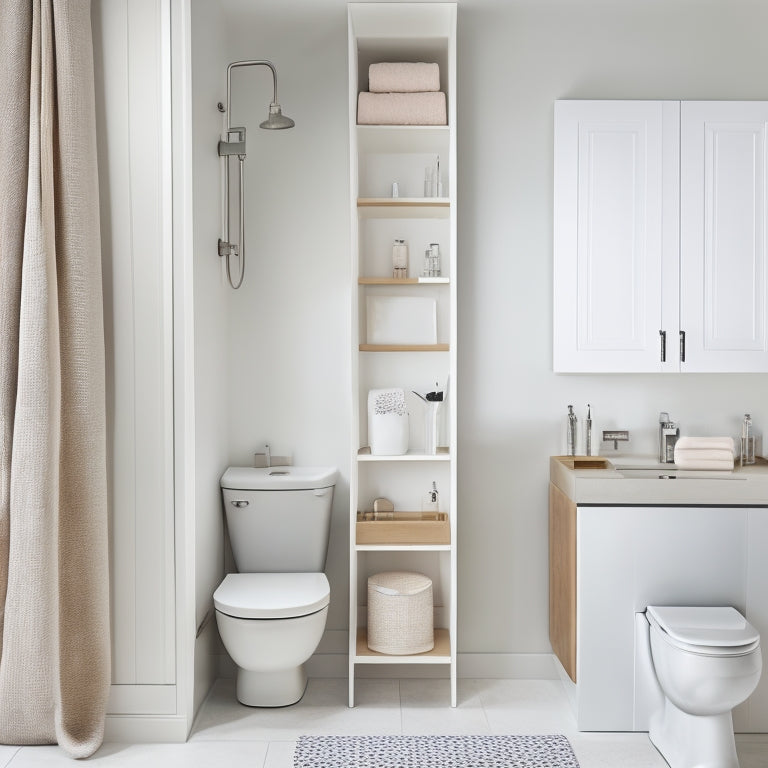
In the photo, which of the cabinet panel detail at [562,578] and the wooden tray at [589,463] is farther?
the wooden tray at [589,463]

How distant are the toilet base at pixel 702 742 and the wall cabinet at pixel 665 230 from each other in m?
1.23

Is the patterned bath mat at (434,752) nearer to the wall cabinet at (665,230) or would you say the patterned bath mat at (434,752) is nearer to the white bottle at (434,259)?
the wall cabinet at (665,230)

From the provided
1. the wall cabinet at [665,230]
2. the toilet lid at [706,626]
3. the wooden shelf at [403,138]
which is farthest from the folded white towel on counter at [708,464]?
the wooden shelf at [403,138]

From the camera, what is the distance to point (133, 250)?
249 cm

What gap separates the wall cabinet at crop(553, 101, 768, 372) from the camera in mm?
2910

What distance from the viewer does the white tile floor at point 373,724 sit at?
7.98ft

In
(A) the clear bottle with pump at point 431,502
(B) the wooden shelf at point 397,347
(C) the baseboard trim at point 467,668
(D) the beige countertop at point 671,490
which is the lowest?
(C) the baseboard trim at point 467,668

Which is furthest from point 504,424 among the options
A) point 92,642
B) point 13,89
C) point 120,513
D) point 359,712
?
point 13,89

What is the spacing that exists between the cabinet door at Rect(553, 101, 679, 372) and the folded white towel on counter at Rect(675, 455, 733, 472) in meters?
0.37

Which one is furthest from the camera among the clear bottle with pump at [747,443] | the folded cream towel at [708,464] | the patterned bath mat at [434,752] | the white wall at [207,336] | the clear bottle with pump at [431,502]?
the clear bottle with pump at [431,502]

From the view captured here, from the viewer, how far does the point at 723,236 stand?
2.92 meters

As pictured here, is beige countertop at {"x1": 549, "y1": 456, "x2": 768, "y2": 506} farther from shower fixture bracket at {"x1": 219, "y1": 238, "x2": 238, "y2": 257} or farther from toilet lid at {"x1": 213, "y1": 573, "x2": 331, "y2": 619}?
shower fixture bracket at {"x1": 219, "y1": 238, "x2": 238, "y2": 257}

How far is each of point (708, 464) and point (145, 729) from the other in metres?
2.14

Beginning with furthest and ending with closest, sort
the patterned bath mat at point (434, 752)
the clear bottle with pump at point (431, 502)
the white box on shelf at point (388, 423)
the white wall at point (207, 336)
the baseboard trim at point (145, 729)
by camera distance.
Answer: the clear bottle with pump at point (431, 502)
the white box on shelf at point (388, 423)
the white wall at point (207, 336)
the baseboard trim at point (145, 729)
the patterned bath mat at point (434, 752)
